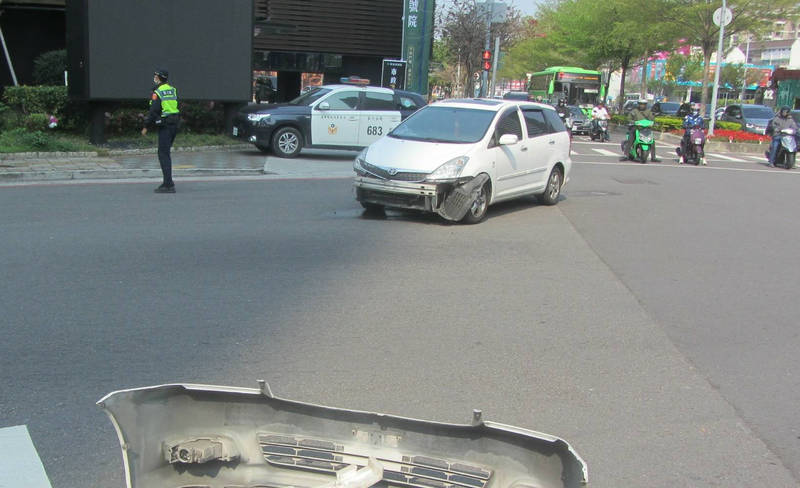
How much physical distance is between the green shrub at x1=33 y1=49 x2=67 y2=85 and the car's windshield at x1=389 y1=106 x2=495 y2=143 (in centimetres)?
1304

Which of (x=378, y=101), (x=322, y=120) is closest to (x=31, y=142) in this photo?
(x=322, y=120)

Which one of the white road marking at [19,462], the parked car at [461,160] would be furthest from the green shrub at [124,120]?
the white road marking at [19,462]

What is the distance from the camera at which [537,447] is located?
2.95 metres

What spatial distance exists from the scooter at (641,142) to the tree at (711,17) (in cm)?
1707

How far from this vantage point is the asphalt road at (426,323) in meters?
4.75

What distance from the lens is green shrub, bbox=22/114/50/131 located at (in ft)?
59.0

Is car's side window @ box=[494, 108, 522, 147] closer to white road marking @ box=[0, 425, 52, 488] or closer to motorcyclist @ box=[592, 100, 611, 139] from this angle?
white road marking @ box=[0, 425, 52, 488]

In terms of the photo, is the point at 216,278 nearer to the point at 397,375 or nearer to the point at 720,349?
the point at 397,375

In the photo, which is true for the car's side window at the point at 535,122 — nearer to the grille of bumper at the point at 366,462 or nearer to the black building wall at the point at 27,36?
the grille of bumper at the point at 366,462

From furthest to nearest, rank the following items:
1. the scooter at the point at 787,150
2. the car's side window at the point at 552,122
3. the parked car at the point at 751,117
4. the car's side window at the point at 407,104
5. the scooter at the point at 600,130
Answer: the parked car at the point at 751,117 → the scooter at the point at 600,130 → the scooter at the point at 787,150 → the car's side window at the point at 407,104 → the car's side window at the point at 552,122

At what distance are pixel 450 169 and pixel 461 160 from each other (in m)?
0.22

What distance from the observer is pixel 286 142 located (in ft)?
62.2

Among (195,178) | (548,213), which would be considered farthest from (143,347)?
(195,178)

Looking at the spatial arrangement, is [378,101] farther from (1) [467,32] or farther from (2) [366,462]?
(1) [467,32]
